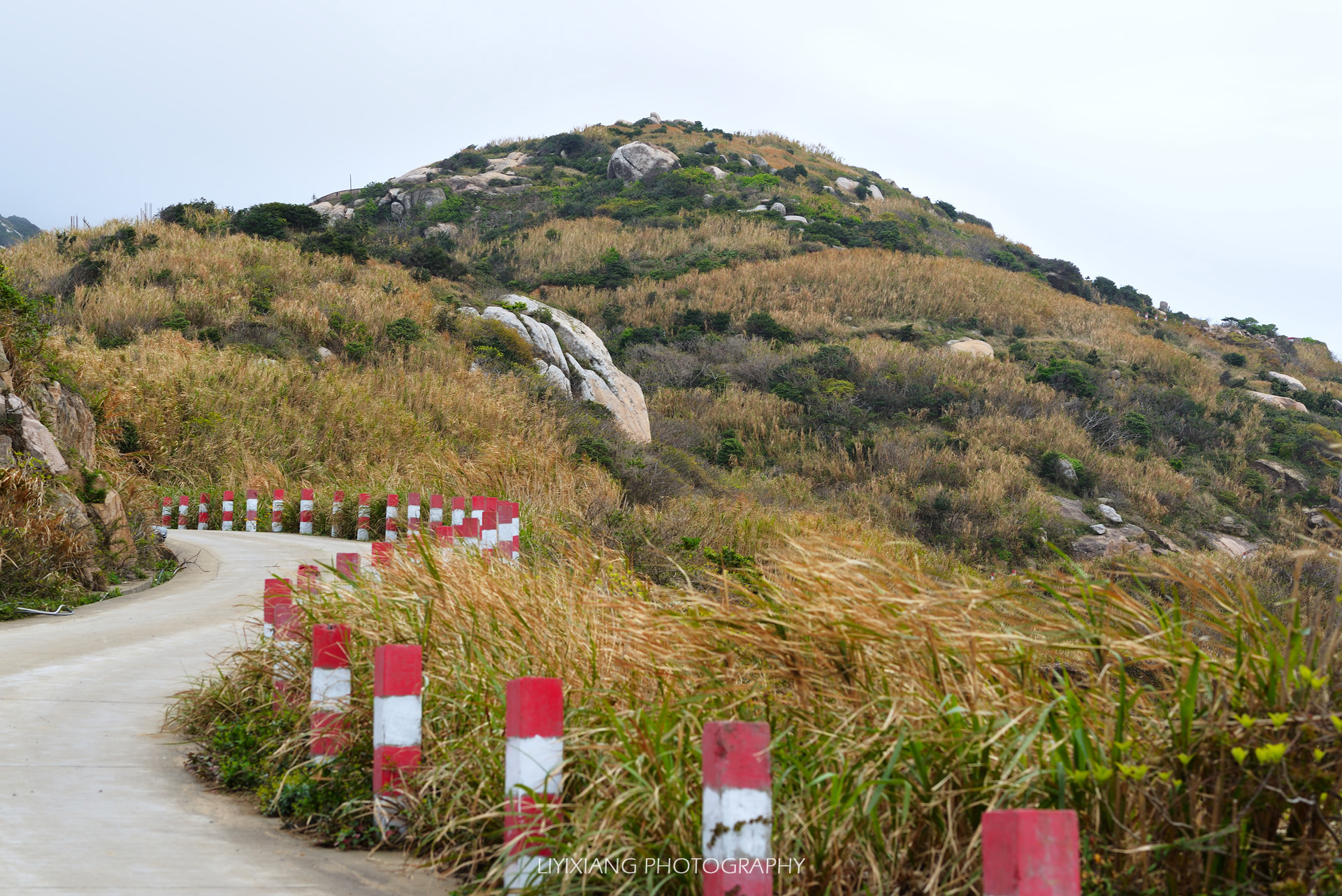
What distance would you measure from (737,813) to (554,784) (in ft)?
2.54

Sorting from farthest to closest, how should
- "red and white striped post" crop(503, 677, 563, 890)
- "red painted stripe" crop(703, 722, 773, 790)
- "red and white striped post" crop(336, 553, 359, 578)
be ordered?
"red and white striped post" crop(336, 553, 359, 578) → "red and white striped post" crop(503, 677, 563, 890) → "red painted stripe" crop(703, 722, 773, 790)

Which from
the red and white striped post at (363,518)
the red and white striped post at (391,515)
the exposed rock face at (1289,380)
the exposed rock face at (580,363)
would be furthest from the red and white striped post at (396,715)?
the exposed rock face at (1289,380)

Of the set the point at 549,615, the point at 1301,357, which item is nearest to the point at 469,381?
the point at 549,615

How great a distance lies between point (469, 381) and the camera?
23.9 m

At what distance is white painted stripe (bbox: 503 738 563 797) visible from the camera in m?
3.07

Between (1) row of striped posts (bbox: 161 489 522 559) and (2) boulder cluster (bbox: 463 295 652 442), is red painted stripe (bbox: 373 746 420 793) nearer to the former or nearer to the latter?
(1) row of striped posts (bbox: 161 489 522 559)

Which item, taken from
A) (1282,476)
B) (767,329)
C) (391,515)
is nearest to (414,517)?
(391,515)

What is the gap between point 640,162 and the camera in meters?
63.4

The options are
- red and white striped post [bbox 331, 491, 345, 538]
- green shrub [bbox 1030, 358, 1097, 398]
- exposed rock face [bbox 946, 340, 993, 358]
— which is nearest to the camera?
red and white striped post [bbox 331, 491, 345, 538]

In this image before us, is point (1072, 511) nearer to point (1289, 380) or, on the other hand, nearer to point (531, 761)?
point (1289, 380)

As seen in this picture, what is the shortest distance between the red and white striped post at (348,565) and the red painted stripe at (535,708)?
297cm

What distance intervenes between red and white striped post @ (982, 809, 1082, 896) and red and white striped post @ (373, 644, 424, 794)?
7.65 feet

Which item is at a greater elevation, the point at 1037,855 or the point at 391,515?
the point at 1037,855

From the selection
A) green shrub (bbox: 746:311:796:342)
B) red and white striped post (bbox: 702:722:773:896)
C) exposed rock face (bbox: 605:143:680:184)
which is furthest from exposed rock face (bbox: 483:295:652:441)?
exposed rock face (bbox: 605:143:680:184)
